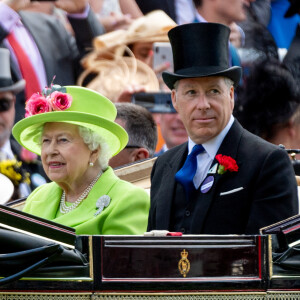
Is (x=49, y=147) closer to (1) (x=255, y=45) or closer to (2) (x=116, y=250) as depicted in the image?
(2) (x=116, y=250)

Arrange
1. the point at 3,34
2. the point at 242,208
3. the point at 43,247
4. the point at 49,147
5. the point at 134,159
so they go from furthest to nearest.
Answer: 1. the point at 3,34
2. the point at 134,159
3. the point at 49,147
4. the point at 242,208
5. the point at 43,247

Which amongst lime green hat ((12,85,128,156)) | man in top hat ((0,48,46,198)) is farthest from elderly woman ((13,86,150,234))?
man in top hat ((0,48,46,198))

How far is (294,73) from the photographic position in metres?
8.41

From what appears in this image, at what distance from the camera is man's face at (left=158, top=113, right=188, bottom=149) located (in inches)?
297

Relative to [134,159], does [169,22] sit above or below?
above

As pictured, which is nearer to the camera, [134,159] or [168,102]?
[134,159]

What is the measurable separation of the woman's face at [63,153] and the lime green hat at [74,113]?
49mm

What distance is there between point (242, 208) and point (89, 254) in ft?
2.23

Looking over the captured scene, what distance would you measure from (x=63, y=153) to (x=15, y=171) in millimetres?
3583

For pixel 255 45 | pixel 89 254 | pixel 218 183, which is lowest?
pixel 89 254

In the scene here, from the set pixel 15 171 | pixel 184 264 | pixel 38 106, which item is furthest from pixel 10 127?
pixel 184 264

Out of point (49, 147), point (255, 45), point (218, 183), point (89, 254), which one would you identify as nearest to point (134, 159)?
point (49, 147)

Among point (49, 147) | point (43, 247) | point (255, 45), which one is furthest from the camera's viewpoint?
point (255, 45)

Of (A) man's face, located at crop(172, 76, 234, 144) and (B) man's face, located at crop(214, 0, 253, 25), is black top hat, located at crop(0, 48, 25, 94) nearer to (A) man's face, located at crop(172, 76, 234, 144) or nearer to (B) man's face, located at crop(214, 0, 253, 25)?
(B) man's face, located at crop(214, 0, 253, 25)
